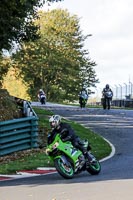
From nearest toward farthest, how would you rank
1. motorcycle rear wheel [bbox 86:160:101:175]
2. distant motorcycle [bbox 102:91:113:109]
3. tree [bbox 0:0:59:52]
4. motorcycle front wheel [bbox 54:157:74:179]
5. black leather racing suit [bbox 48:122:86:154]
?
motorcycle front wheel [bbox 54:157:74:179] < black leather racing suit [bbox 48:122:86:154] < motorcycle rear wheel [bbox 86:160:101:175] < tree [bbox 0:0:59:52] < distant motorcycle [bbox 102:91:113:109]

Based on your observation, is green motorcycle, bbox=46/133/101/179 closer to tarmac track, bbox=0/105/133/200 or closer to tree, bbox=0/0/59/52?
tarmac track, bbox=0/105/133/200

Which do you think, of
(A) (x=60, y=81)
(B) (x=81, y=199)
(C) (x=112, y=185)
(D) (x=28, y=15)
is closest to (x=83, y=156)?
(C) (x=112, y=185)

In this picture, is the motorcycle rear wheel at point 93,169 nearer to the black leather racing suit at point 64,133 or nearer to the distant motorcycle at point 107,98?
the black leather racing suit at point 64,133

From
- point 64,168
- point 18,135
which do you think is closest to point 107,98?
point 18,135

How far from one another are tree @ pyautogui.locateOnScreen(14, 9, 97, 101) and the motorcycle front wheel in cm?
6184

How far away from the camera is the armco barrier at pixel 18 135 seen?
58.1 feet

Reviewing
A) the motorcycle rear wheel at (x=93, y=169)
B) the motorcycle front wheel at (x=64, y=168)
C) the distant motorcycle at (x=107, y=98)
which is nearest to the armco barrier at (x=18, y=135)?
the motorcycle rear wheel at (x=93, y=169)

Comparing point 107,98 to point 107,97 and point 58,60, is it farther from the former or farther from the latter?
point 58,60

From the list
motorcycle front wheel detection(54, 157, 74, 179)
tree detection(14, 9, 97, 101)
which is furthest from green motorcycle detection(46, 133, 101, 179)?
tree detection(14, 9, 97, 101)

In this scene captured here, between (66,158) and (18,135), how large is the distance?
6325 millimetres

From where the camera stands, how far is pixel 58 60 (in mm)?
77062

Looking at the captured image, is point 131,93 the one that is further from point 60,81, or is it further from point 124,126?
point 124,126

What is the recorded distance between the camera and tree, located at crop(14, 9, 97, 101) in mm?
76688

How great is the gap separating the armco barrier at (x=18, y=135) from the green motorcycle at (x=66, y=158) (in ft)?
16.6
